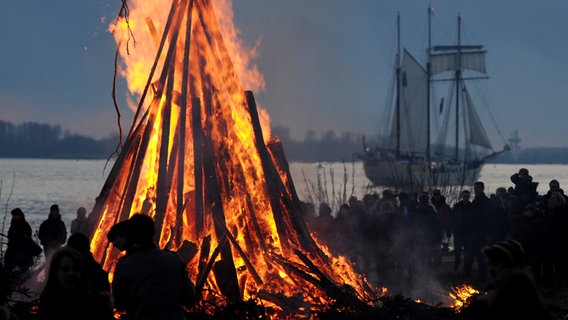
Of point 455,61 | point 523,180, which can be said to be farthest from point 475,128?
point 523,180

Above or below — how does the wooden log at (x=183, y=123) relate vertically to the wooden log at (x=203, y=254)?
above

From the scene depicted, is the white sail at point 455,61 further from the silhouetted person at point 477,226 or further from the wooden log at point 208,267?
the wooden log at point 208,267

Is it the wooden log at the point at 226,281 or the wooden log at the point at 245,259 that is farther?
the wooden log at the point at 245,259

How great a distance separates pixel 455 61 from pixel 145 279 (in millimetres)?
105249

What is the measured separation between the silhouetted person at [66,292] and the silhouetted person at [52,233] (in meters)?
9.90

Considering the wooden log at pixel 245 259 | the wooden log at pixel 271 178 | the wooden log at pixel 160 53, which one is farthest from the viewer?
the wooden log at pixel 160 53

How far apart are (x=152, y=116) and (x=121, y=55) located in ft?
4.55

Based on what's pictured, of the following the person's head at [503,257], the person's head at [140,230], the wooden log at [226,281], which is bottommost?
the wooden log at [226,281]

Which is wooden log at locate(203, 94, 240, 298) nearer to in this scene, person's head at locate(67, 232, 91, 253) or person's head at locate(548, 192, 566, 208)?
person's head at locate(67, 232, 91, 253)

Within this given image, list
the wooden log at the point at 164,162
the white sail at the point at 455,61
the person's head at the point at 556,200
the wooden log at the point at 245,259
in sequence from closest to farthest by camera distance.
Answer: the wooden log at the point at 245,259, the wooden log at the point at 164,162, the person's head at the point at 556,200, the white sail at the point at 455,61

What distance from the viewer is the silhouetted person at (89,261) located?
7.55 meters

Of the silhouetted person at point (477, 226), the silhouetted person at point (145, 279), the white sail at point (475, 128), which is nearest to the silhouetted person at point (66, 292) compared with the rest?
the silhouetted person at point (145, 279)

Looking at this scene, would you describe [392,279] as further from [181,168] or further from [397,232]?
[181,168]

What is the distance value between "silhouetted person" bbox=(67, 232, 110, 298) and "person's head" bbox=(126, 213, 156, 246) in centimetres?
146
